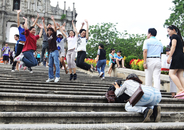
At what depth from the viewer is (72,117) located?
3.18m

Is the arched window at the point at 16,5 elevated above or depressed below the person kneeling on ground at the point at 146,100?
above

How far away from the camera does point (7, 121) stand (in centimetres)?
300

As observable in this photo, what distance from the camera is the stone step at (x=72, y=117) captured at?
9.91 feet

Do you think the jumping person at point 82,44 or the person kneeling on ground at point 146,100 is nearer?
the person kneeling on ground at point 146,100

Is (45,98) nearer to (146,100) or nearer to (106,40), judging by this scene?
(146,100)

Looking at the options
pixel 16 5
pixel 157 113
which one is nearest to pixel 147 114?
pixel 157 113

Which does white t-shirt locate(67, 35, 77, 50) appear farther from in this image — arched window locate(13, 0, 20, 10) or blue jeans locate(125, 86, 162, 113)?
arched window locate(13, 0, 20, 10)

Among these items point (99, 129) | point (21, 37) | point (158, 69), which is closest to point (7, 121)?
point (99, 129)

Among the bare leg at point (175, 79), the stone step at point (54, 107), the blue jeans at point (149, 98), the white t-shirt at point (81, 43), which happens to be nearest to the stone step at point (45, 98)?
the stone step at point (54, 107)

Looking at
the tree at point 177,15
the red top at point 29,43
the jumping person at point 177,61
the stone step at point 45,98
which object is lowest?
the stone step at point 45,98

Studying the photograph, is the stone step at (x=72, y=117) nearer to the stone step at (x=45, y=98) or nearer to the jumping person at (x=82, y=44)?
the stone step at (x=45, y=98)

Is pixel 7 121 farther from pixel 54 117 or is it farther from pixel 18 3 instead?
pixel 18 3

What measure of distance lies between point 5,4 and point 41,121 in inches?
1459

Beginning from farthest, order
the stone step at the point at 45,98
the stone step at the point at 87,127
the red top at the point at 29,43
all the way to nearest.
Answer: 1. the red top at the point at 29,43
2. the stone step at the point at 45,98
3. the stone step at the point at 87,127
